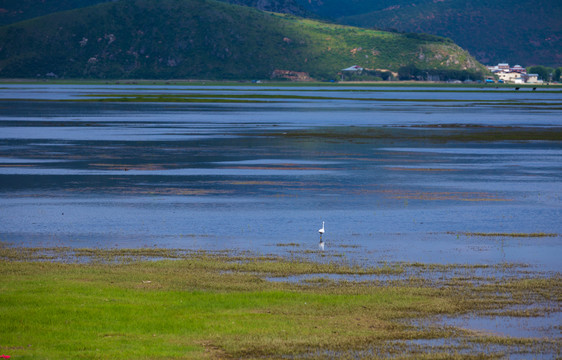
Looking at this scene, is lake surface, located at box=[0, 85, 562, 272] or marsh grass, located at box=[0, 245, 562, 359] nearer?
marsh grass, located at box=[0, 245, 562, 359]

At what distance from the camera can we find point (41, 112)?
88500 millimetres

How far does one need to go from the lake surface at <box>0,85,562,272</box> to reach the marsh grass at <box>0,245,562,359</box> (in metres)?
2.08

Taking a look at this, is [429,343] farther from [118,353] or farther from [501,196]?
[501,196]

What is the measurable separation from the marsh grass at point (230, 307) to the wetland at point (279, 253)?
49mm

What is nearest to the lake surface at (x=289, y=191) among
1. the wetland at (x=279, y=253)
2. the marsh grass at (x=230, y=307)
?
the wetland at (x=279, y=253)

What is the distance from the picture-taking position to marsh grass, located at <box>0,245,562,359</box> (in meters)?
13.5

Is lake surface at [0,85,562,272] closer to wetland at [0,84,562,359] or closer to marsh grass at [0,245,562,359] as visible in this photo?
wetland at [0,84,562,359]

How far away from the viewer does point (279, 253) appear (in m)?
21.3

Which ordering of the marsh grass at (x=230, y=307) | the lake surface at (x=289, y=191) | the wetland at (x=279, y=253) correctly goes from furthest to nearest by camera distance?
1. the lake surface at (x=289, y=191)
2. the wetland at (x=279, y=253)
3. the marsh grass at (x=230, y=307)

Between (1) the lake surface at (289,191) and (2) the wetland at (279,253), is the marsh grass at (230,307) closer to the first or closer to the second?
(2) the wetland at (279,253)

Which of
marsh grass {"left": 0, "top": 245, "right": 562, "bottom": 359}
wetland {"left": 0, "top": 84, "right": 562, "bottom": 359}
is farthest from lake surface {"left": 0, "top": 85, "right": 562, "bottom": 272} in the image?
marsh grass {"left": 0, "top": 245, "right": 562, "bottom": 359}

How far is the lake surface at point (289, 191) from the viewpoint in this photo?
23.1 meters

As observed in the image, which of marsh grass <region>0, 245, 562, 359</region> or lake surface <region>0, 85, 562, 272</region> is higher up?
marsh grass <region>0, 245, 562, 359</region>

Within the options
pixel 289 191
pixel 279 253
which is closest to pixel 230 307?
pixel 279 253
